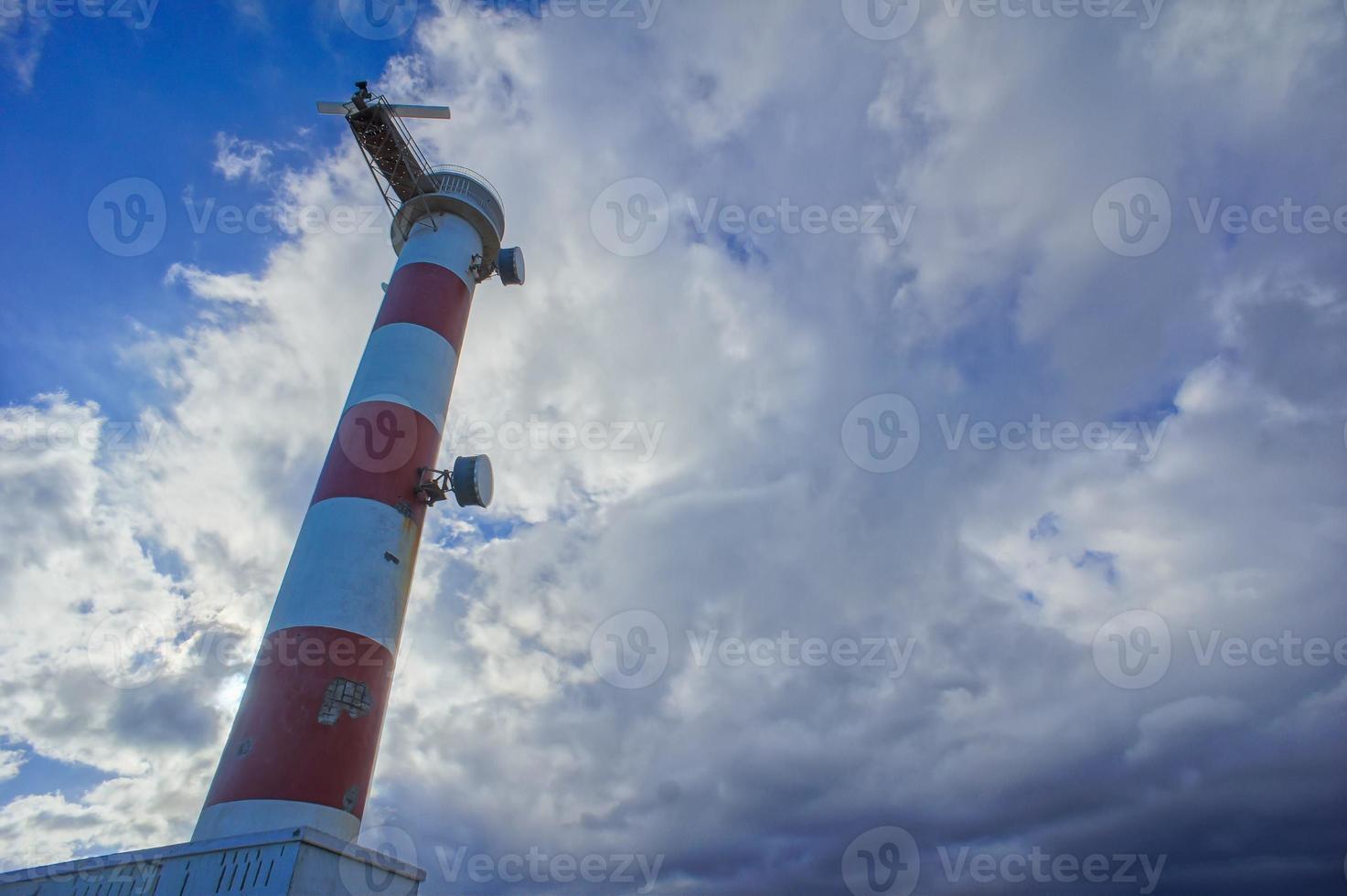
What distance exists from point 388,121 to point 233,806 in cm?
1895

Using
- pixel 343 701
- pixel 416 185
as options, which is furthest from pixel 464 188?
pixel 343 701

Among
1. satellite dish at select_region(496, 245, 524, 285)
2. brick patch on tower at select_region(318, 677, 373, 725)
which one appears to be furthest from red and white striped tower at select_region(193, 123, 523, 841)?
satellite dish at select_region(496, 245, 524, 285)

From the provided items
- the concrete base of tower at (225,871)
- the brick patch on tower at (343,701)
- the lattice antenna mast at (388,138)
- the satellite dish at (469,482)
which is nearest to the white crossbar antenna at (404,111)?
the lattice antenna mast at (388,138)

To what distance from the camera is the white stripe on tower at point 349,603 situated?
13023 mm

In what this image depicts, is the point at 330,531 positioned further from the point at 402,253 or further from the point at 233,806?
the point at 402,253

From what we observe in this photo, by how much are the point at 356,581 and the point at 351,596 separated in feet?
1.18

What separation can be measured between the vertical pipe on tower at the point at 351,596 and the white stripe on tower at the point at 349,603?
0.09ft

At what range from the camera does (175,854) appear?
34.4ft

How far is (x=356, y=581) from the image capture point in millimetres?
15242

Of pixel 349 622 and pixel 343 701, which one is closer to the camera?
pixel 343 701

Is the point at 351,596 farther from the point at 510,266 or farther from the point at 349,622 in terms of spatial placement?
the point at 510,266

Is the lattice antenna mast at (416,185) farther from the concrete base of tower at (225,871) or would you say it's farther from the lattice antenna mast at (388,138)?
the concrete base of tower at (225,871)

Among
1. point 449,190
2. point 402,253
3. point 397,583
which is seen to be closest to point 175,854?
point 397,583

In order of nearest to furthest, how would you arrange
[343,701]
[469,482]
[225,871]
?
[225,871], [343,701], [469,482]
